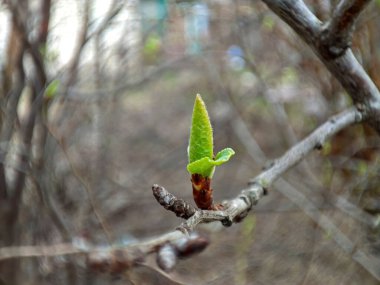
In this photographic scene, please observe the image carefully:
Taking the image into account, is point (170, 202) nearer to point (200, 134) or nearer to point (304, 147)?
point (200, 134)

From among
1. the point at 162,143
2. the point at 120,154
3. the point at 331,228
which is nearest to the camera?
the point at 331,228

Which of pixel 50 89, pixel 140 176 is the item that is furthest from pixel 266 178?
pixel 140 176

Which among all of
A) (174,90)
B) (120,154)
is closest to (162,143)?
(120,154)

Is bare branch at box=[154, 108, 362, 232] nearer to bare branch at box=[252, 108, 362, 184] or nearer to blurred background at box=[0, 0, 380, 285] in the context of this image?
bare branch at box=[252, 108, 362, 184]

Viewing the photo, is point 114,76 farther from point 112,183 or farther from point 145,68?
point 145,68

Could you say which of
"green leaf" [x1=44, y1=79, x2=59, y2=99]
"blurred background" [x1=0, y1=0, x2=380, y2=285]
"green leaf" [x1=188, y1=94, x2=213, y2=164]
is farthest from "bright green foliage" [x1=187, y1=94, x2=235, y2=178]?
"green leaf" [x1=44, y1=79, x2=59, y2=99]

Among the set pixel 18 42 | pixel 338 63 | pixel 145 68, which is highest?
pixel 338 63

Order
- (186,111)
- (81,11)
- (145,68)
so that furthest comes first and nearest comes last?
1. (186,111)
2. (145,68)
3. (81,11)
